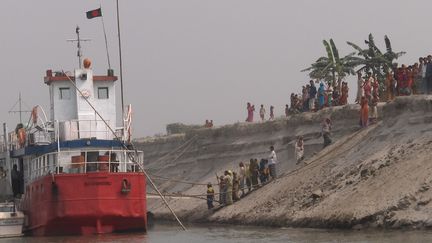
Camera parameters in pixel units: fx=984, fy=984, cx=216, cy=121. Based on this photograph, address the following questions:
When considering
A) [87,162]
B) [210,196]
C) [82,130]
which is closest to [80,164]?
[87,162]

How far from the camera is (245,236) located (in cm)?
2973

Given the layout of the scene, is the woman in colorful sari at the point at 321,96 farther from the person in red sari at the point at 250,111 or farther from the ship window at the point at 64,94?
the ship window at the point at 64,94

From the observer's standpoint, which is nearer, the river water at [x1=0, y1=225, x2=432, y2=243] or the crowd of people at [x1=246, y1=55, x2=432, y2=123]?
the river water at [x1=0, y1=225, x2=432, y2=243]

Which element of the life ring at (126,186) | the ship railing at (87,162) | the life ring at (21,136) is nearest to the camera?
the life ring at (126,186)

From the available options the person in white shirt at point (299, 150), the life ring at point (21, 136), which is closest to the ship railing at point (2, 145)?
the life ring at point (21, 136)

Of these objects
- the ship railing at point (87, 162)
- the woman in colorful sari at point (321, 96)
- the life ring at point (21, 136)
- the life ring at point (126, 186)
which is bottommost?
the life ring at point (126, 186)

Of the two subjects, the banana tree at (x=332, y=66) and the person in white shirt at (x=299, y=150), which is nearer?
the person in white shirt at (x=299, y=150)

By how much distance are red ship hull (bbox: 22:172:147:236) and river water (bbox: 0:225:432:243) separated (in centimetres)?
40

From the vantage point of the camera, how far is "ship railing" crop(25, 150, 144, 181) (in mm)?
32438

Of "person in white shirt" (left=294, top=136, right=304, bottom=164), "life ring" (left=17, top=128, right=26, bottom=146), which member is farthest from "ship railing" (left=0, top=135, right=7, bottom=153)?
"person in white shirt" (left=294, top=136, right=304, bottom=164)

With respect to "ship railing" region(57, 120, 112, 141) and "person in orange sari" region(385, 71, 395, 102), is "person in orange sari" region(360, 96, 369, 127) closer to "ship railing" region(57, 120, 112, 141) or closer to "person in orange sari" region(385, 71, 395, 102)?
"person in orange sari" region(385, 71, 395, 102)

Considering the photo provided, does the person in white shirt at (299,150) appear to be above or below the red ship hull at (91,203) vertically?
above

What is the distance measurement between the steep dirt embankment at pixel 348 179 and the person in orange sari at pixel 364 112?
0.46 meters

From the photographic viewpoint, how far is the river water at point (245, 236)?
1013 inches
